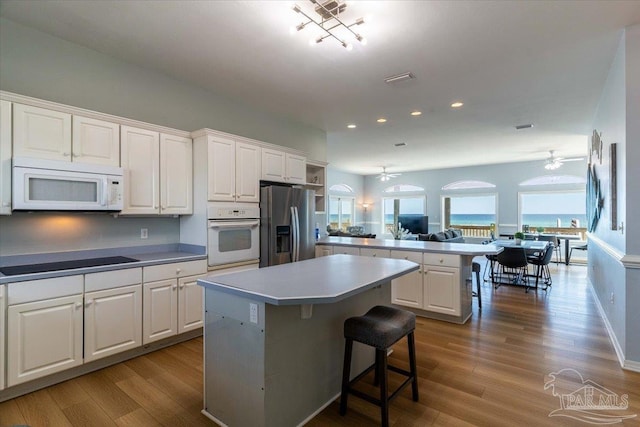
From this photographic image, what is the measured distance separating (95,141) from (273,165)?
1.92 meters

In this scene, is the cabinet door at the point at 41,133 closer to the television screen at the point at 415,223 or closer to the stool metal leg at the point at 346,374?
the stool metal leg at the point at 346,374

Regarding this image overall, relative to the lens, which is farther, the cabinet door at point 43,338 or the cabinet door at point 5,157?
the cabinet door at point 5,157

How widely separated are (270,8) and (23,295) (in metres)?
2.74

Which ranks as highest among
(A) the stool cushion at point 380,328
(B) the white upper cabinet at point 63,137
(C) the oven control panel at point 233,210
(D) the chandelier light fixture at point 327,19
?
(D) the chandelier light fixture at point 327,19

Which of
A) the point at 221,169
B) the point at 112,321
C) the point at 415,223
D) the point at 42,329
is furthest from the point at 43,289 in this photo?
the point at 415,223

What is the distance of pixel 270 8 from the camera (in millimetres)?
2342

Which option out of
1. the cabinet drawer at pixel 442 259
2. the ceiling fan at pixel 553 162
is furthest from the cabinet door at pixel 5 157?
the ceiling fan at pixel 553 162

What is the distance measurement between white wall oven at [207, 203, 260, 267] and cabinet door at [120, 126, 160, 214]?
578mm

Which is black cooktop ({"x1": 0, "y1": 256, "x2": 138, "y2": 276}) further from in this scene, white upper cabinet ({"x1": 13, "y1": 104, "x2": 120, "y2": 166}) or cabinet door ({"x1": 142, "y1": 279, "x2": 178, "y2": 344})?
white upper cabinet ({"x1": 13, "y1": 104, "x2": 120, "y2": 166})

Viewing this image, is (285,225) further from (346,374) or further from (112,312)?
(346,374)

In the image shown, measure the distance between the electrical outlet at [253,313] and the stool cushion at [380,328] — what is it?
2.10 feet

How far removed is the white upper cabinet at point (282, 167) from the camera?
400cm

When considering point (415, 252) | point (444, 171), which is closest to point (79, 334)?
point (415, 252)

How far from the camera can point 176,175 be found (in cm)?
336
